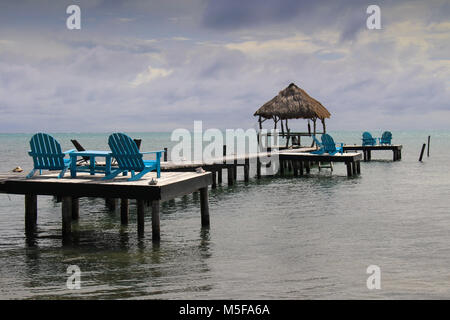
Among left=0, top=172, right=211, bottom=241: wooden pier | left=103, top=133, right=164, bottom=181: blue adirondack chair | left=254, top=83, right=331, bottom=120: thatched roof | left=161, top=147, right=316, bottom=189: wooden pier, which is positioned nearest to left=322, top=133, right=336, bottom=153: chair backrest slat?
left=161, top=147, right=316, bottom=189: wooden pier

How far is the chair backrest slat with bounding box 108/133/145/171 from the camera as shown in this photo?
10.1 m

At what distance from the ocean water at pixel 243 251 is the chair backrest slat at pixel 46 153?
1717 millimetres

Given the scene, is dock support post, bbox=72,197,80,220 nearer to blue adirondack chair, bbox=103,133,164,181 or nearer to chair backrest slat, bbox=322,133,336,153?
blue adirondack chair, bbox=103,133,164,181

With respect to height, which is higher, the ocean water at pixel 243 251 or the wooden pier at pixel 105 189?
the wooden pier at pixel 105 189

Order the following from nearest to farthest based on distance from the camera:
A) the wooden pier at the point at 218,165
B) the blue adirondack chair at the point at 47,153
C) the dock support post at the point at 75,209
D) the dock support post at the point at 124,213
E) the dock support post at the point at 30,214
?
the blue adirondack chair at the point at 47,153 → the dock support post at the point at 30,214 → the dock support post at the point at 124,213 → the dock support post at the point at 75,209 → the wooden pier at the point at 218,165

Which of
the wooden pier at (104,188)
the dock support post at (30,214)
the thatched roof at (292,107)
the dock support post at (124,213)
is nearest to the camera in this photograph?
the wooden pier at (104,188)

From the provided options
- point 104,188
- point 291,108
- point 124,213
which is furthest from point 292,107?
point 104,188

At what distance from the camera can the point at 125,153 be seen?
1024cm

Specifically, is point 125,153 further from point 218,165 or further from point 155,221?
point 218,165

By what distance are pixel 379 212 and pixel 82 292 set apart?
10.2 metres

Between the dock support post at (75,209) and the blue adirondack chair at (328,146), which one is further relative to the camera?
the blue adirondack chair at (328,146)

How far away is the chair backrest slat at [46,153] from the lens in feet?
35.1

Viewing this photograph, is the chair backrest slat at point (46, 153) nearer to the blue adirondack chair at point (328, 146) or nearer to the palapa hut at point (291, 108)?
the blue adirondack chair at point (328, 146)

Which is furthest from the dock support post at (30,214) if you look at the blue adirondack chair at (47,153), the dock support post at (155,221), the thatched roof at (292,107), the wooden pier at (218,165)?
the thatched roof at (292,107)
